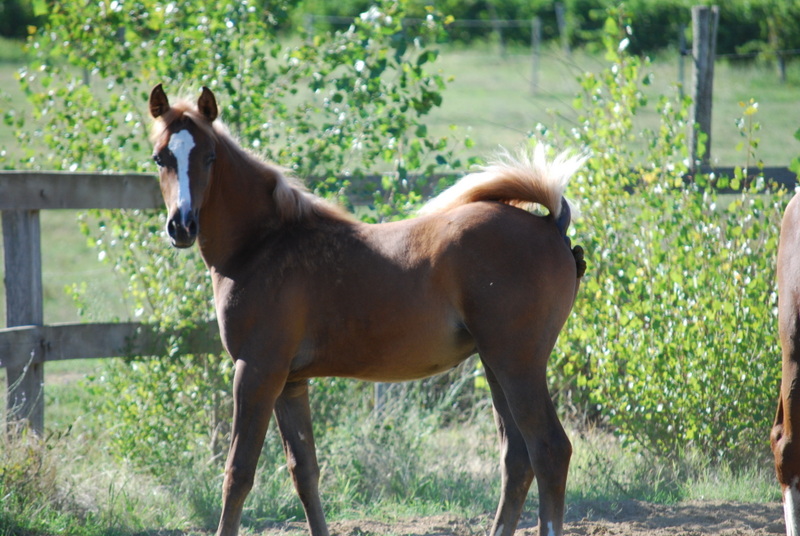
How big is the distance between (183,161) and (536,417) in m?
1.95

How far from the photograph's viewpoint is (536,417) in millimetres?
3643

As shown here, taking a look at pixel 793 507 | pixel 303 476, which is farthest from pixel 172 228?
pixel 793 507

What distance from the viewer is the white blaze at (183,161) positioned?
3557 mm

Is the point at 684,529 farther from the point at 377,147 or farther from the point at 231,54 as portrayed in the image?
the point at 231,54

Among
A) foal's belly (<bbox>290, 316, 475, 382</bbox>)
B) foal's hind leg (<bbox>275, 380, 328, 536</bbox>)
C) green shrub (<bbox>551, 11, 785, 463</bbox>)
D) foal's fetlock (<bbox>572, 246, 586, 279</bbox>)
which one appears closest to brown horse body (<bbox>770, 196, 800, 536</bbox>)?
foal's fetlock (<bbox>572, 246, 586, 279</bbox>)

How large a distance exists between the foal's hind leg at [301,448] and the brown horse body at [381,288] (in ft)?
0.95

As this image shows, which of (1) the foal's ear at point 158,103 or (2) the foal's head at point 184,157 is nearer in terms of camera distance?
(2) the foal's head at point 184,157

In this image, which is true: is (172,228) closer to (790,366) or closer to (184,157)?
(184,157)

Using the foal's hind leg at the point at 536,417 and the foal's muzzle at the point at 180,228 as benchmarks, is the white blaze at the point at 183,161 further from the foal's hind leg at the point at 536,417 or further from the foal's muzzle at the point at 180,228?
the foal's hind leg at the point at 536,417

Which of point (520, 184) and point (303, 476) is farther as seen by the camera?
point (303, 476)

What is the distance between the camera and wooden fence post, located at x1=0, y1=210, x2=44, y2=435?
480 cm

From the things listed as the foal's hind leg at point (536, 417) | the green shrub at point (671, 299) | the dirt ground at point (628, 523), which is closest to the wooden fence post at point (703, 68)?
the green shrub at point (671, 299)

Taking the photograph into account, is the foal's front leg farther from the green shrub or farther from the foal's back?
the green shrub

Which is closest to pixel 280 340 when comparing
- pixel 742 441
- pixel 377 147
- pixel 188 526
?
pixel 188 526
